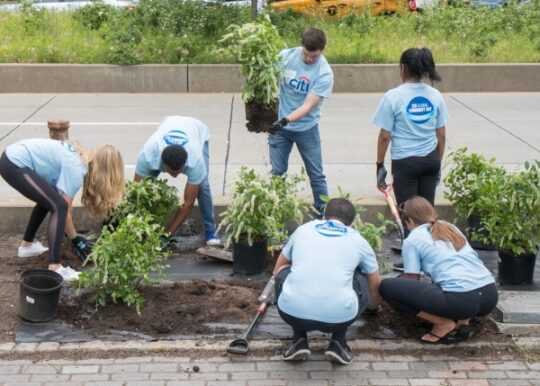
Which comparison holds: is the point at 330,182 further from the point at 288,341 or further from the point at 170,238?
the point at 288,341

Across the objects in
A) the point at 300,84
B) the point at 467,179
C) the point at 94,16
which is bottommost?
the point at 94,16

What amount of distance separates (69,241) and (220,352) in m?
2.12

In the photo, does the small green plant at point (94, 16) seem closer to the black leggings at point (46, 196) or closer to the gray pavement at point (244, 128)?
the gray pavement at point (244, 128)

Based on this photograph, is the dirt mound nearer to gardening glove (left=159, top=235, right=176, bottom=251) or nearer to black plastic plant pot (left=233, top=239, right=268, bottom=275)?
black plastic plant pot (left=233, top=239, right=268, bottom=275)

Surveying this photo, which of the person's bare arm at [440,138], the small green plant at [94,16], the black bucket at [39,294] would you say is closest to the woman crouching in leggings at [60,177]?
the black bucket at [39,294]

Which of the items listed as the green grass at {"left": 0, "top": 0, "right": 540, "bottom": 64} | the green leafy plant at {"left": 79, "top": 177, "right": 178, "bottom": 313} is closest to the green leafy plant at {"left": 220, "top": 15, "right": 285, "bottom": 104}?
the green leafy plant at {"left": 79, "top": 177, "right": 178, "bottom": 313}

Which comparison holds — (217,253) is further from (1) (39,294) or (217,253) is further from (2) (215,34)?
(2) (215,34)

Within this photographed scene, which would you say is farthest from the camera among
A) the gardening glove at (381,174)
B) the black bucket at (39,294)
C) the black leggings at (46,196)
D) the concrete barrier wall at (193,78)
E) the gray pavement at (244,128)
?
the concrete barrier wall at (193,78)

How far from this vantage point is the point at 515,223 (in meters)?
6.31

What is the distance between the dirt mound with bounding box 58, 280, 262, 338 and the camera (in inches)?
227

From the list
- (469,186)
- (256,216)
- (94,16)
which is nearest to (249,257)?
(256,216)

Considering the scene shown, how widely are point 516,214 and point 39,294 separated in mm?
3372

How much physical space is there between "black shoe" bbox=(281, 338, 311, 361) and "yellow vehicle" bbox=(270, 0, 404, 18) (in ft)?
41.9

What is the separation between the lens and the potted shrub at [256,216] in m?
6.45
